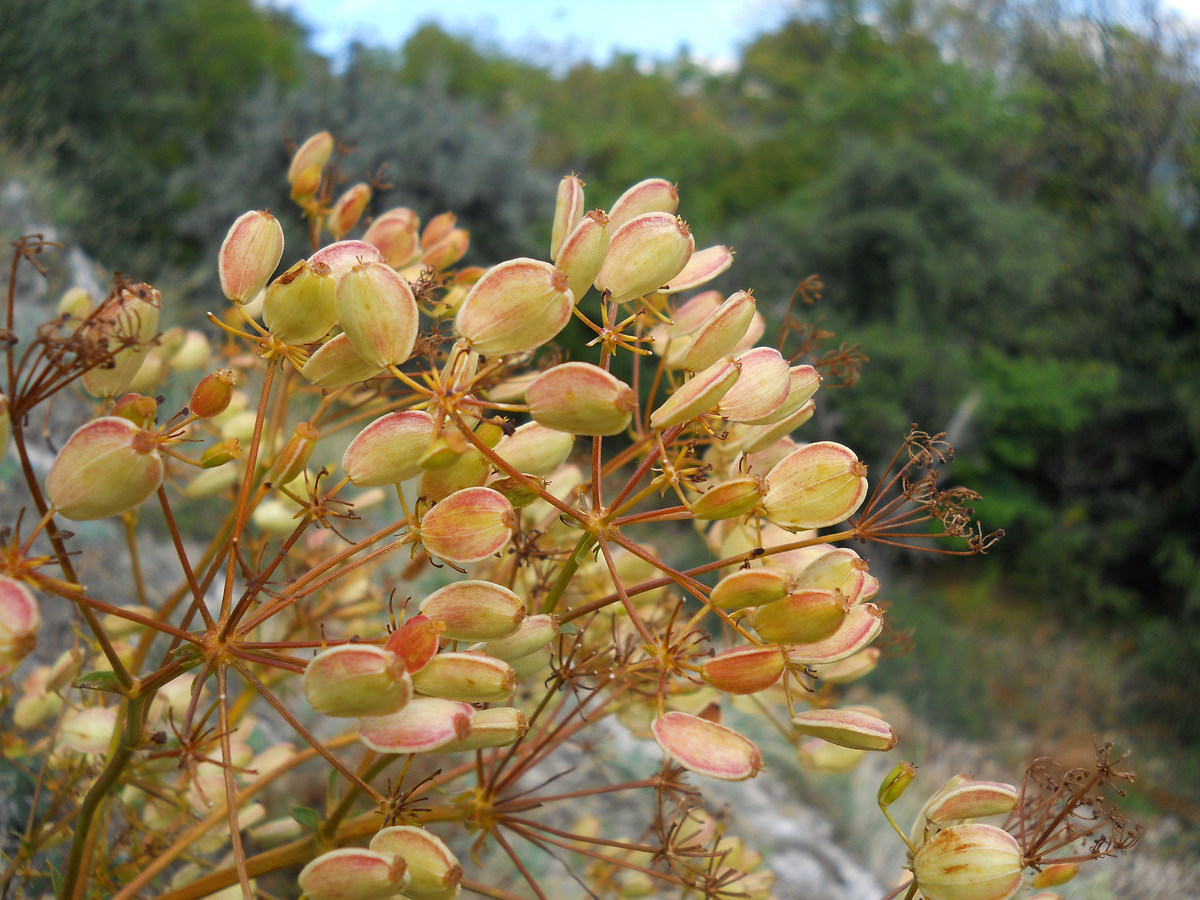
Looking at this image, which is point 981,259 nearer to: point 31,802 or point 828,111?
point 828,111

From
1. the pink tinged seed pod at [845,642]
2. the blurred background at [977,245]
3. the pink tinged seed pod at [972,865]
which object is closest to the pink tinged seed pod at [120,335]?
the pink tinged seed pod at [845,642]

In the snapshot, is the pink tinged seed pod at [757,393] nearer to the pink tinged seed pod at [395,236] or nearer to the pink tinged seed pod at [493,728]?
the pink tinged seed pod at [493,728]

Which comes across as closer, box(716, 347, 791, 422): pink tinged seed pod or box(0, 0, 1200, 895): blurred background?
box(716, 347, 791, 422): pink tinged seed pod

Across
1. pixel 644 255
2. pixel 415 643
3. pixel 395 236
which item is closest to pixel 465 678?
pixel 415 643

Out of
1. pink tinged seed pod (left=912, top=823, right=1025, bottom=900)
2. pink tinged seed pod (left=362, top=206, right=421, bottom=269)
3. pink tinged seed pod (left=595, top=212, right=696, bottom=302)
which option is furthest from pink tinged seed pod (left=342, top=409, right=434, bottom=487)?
pink tinged seed pod (left=912, top=823, right=1025, bottom=900)

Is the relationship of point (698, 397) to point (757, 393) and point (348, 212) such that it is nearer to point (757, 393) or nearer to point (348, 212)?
point (757, 393)

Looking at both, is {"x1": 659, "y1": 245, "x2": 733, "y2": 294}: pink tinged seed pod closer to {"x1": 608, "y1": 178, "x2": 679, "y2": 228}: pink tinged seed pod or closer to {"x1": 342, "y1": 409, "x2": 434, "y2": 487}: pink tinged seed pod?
{"x1": 608, "y1": 178, "x2": 679, "y2": 228}: pink tinged seed pod

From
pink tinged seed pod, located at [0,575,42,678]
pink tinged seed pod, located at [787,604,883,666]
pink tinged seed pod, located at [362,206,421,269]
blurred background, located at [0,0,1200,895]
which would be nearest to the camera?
pink tinged seed pod, located at [0,575,42,678]
